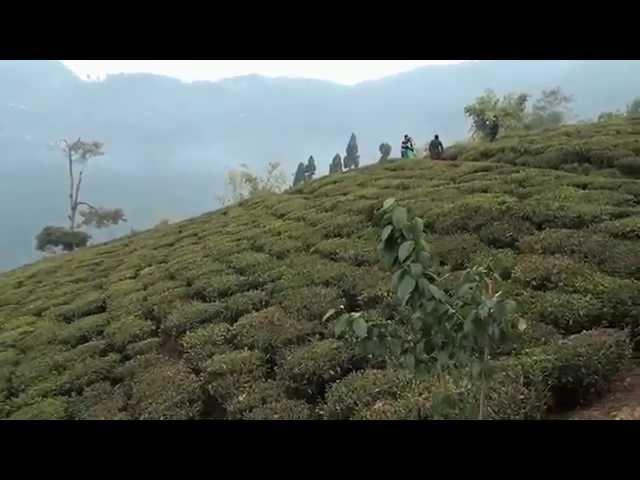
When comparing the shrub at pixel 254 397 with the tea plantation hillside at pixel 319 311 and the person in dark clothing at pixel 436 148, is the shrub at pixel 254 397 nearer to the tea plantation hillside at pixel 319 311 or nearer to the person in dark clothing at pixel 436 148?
the tea plantation hillside at pixel 319 311

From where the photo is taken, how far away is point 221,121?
620ft

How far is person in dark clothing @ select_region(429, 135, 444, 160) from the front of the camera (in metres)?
24.2

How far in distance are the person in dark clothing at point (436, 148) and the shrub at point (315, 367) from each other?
57.6 ft

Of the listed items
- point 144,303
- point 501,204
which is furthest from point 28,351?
point 501,204

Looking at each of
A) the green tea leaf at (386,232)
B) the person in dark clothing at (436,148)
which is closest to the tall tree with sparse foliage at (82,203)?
the person in dark clothing at (436,148)

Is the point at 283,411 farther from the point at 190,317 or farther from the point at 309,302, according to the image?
the point at 190,317

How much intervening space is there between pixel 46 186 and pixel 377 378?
137994 mm

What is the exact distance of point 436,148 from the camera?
80.0 feet

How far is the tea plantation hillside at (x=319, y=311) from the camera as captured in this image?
6.27 m

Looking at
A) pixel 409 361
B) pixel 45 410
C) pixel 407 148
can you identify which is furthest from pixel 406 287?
pixel 407 148

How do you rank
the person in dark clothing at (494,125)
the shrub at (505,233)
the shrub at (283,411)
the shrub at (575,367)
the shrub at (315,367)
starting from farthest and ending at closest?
the person in dark clothing at (494,125)
the shrub at (505,233)
the shrub at (315,367)
the shrub at (283,411)
the shrub at (575,367)

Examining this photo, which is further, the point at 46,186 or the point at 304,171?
the point at 46,186

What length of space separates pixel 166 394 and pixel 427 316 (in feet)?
17.4
